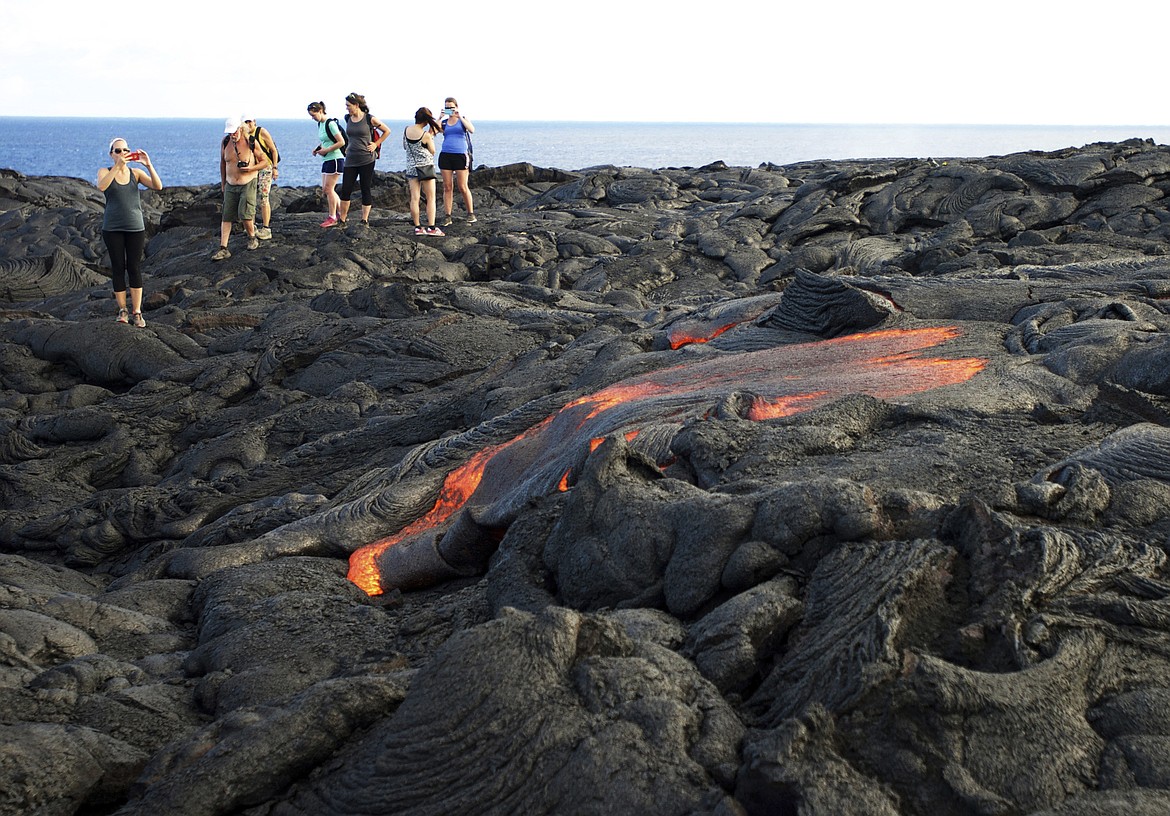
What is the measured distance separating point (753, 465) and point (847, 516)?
110 cm

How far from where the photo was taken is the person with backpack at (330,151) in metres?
17.7

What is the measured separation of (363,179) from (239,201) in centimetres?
230

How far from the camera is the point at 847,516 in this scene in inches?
161

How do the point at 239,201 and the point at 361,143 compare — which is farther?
the point at 361,143

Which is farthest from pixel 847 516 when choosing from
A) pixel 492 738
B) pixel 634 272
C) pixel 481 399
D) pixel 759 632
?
pixel 634 272

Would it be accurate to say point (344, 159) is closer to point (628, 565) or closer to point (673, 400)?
point (673, 400)

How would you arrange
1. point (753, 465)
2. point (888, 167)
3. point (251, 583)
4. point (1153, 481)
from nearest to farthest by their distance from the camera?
point (1153, 481) < point (753, 465) < point (251, 583) < point (888, 167)

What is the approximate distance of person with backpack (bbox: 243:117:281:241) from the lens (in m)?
16.2

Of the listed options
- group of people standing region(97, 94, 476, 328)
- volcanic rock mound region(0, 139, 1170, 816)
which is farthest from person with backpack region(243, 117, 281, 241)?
volcanic rock mound region(0, 139, 1170, 816)

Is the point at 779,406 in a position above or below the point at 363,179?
below

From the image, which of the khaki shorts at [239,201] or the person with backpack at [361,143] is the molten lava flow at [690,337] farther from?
the khaki shorts at [239,201]

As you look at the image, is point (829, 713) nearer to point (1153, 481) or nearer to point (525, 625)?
point (525, 625)

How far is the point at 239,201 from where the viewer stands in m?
17.2

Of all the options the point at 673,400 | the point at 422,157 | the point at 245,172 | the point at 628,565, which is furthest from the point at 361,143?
the point at 628,565
